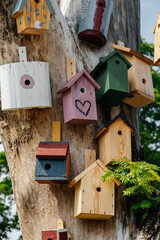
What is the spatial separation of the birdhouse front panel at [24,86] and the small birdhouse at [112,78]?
67 cm

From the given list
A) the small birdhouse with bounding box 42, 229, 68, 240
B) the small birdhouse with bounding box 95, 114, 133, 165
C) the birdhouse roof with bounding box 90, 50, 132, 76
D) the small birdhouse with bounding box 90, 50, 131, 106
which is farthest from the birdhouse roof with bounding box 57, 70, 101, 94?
the small birdhouse with bounding box 42, 229, 68, 240

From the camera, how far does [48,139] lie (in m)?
4.18

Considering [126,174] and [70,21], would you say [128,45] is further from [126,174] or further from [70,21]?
[126,174]

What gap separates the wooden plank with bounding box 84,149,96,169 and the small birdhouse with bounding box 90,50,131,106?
2.00 feet

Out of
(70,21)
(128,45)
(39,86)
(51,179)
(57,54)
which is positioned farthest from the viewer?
(128,45)

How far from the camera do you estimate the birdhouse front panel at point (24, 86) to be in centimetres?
404

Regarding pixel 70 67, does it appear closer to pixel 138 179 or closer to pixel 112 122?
pixel 112 122

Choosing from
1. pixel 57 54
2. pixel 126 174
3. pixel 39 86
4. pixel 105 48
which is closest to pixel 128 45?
pixel 105 48

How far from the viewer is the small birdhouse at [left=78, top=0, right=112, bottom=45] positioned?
471 cm

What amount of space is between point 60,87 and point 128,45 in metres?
1.45

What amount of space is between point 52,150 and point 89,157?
1.64 ft

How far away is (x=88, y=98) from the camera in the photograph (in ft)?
13.8

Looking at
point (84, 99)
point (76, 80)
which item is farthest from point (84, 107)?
point (76, 80)

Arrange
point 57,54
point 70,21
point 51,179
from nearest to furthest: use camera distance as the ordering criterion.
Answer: point 51,179, point 57,54, point 70,21
